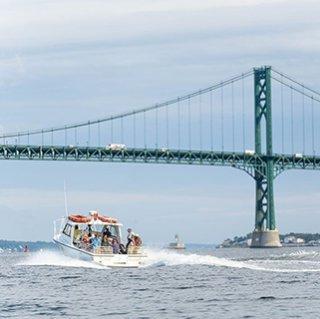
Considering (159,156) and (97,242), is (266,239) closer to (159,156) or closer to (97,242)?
(159,156)

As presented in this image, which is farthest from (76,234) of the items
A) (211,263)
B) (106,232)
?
(211,263)

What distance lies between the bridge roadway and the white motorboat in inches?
2404

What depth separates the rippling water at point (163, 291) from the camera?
124 ft

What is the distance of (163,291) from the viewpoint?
4553cm

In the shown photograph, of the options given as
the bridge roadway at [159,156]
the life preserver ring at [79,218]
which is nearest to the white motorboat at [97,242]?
the life preserver ring at [79,218]

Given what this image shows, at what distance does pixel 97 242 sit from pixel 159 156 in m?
69.8

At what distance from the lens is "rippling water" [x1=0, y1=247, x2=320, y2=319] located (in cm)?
3775

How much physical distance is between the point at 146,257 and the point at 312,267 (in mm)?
7627

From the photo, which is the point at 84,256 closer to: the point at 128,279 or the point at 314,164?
the point at 128,279

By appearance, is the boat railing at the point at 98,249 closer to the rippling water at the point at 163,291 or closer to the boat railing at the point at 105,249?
the boat railing at the point at 105,249

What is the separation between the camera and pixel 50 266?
67.1 m

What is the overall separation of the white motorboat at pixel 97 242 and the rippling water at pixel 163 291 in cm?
59

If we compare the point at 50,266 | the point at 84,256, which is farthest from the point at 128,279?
the point at 50,266

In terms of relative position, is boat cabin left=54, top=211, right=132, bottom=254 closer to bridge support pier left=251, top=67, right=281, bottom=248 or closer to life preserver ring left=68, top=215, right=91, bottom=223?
life preserver ring left=68, top=215, right=91, bottom=223
